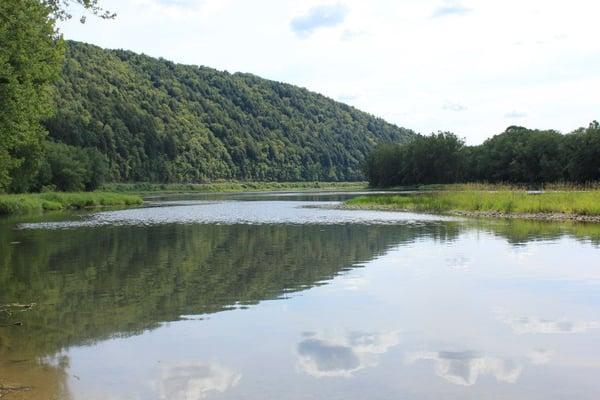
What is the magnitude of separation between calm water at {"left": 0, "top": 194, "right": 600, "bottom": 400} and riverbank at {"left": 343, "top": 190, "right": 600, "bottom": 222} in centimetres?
1617

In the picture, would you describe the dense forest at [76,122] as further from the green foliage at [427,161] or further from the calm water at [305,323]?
the green foliage at [427,161]

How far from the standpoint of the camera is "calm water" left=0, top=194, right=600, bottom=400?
8.32 meters

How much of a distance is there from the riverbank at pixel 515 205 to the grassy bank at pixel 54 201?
3028 centimetres

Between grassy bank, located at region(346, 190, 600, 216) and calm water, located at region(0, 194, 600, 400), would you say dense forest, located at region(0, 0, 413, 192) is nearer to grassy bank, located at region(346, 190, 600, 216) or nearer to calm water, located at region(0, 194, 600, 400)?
calm water, located at region(0, 194, 600, 400)

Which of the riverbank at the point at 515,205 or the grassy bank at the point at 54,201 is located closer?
the riverbank at the point at 515,205

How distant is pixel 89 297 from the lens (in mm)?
14547

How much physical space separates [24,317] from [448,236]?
20601 millimetres

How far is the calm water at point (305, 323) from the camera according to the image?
328 inches

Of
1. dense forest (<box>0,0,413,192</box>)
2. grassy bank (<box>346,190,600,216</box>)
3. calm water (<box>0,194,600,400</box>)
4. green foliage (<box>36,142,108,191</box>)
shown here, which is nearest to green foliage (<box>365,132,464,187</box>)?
dense forest (<box>0,0,413,192</box>)

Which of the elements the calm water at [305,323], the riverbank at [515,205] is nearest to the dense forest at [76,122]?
the calm water at [305,323]

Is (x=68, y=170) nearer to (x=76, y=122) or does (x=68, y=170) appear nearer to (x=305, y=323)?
(x=76, y=122)

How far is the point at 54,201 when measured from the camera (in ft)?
211

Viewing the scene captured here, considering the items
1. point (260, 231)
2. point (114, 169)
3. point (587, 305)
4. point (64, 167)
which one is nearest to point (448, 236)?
point (260, 231)

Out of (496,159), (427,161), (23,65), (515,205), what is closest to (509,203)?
(515,205)
